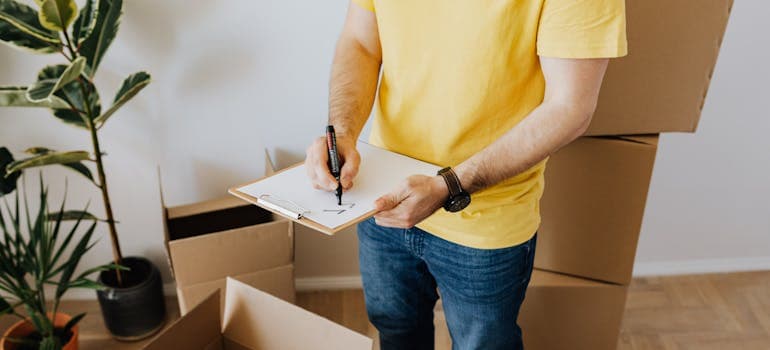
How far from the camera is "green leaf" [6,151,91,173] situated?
1400 millimetres

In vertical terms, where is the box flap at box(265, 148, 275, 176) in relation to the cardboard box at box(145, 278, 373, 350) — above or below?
above

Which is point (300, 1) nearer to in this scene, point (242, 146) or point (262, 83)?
point (262, 83)

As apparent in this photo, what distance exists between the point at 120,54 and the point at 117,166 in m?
0.37

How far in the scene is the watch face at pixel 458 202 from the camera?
36.9 inches

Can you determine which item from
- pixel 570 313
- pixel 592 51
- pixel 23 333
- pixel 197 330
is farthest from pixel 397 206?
pixel 23 333

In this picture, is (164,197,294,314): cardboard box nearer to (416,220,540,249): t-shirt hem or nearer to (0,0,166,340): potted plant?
(0,0,166,340): potted plant

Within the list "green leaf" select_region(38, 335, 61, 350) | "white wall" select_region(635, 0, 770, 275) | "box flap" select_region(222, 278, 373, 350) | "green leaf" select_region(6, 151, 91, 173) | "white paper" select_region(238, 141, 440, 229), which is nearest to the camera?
"white paper" select_region(238, 141, 440, 229)

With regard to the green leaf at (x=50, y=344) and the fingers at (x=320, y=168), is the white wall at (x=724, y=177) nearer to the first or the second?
the fingers at (x=320, y=168)

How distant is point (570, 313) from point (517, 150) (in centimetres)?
78

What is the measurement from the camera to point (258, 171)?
6.05 feet

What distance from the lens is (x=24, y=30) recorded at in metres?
1.31

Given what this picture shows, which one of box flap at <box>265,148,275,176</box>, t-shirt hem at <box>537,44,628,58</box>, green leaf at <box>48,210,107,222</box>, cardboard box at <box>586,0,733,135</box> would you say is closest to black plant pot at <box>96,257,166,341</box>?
green leaf at <box>48,210,107,222</box>

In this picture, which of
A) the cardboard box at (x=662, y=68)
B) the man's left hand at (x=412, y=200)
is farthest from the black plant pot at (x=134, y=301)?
the cardboard box at (x=662, y=68)

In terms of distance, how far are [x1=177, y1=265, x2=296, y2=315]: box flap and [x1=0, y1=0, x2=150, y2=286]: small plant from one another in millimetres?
408
